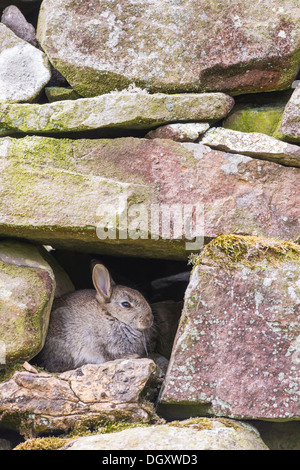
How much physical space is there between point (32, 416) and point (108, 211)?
1.97 meters

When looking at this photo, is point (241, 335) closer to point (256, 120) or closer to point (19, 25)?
point (256, 120)

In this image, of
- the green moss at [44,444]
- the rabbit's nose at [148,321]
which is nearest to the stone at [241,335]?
the green moss at [44,444]

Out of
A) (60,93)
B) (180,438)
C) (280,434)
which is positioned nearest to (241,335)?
(180,438)

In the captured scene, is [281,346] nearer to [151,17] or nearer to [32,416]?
[32,416]

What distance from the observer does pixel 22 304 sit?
5.02 meters

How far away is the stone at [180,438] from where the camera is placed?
402 centimetres

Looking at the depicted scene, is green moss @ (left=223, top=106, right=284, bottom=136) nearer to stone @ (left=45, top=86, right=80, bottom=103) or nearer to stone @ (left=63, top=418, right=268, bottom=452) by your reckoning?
stone @ (left=45, top=86, right=80, bottom=103)

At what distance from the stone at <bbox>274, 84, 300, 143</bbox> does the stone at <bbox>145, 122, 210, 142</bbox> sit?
2.43 ft

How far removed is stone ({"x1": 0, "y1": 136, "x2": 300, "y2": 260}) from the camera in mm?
4938

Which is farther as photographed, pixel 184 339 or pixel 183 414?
pixel 183 414

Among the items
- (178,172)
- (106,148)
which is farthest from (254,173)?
(106,148)

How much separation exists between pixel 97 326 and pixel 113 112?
90.0 inches

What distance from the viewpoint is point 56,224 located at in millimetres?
4895

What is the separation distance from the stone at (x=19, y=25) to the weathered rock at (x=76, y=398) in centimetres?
362
